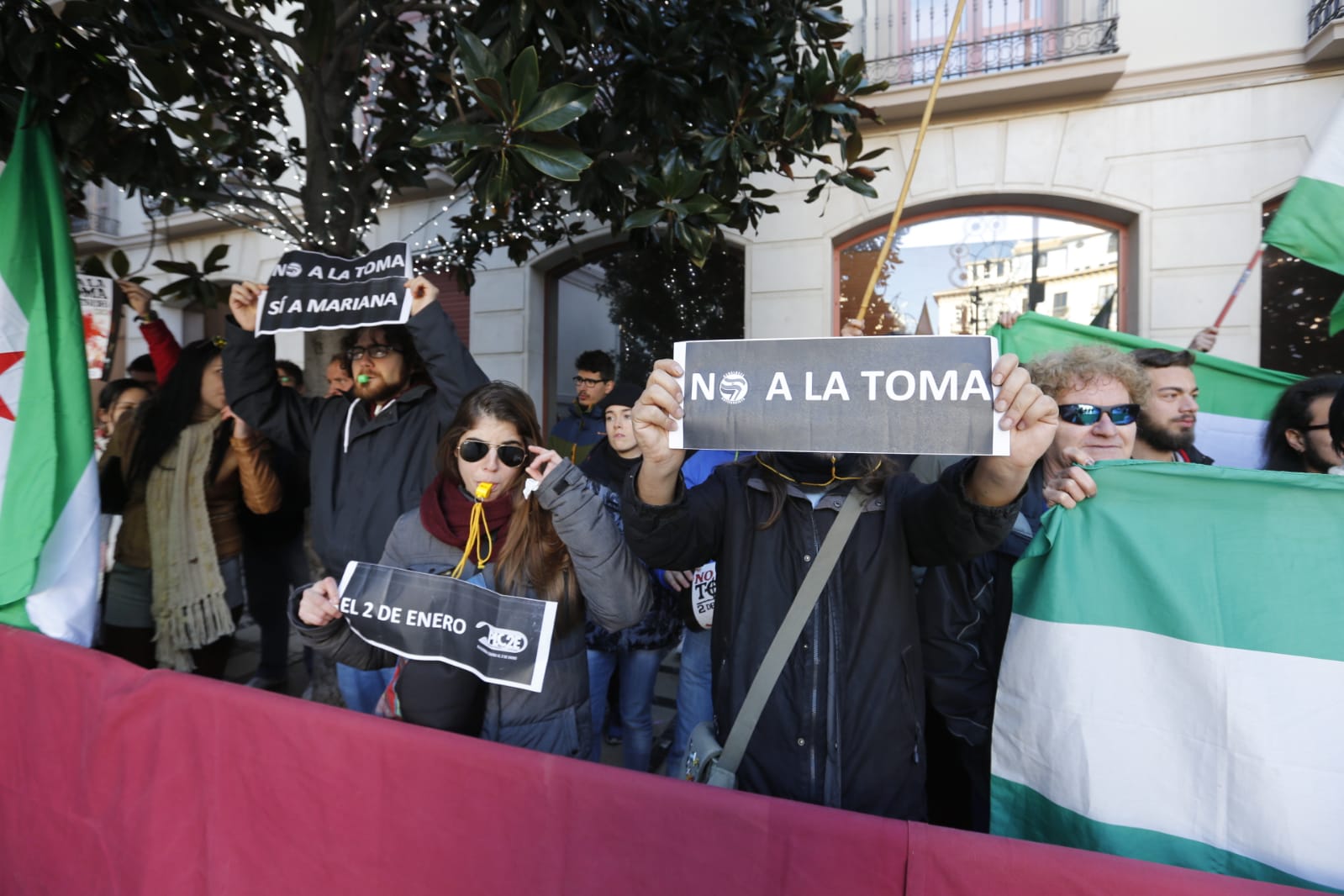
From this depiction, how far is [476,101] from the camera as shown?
300 cm

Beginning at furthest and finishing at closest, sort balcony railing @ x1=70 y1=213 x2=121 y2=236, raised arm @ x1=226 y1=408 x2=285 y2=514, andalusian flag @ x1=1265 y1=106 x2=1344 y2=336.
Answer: balcony railing @ x1=70 y1=213 x2=121 y2=236, raised arm @ x1=226 y1=408 x2=285 y2=514, andalusian flag @ x1=1265 y1=106 x2=1344 y2=336

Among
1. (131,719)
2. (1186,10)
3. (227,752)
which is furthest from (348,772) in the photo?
(1186,10)

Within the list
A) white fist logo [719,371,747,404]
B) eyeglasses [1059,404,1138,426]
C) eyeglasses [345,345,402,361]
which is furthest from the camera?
eyeglasses [345,345,402,361]

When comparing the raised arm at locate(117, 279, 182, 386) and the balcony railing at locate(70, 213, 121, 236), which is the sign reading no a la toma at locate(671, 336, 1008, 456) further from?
the balcony railing at locate(70, 213, 121, 236)

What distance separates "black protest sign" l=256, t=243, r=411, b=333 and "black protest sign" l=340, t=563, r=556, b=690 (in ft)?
3.34

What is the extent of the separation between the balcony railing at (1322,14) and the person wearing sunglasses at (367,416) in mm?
6529

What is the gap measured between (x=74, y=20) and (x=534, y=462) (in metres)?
2.29

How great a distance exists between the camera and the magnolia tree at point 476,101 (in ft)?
6.97

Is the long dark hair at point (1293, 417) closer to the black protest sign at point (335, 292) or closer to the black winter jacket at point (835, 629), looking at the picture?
the black winter jacket at point (835, 629)

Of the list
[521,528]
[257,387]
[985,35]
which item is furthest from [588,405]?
[985,35]

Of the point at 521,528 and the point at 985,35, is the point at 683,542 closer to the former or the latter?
the point at 521,528

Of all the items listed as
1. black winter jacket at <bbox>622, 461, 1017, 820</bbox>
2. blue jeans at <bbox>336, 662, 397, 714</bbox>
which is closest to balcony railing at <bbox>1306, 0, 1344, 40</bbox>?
black winter jacket at <bbox>622, 461, 1017, 820</bbox>

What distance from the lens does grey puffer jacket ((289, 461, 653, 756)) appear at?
1768mm

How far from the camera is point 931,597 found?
1.80 m
